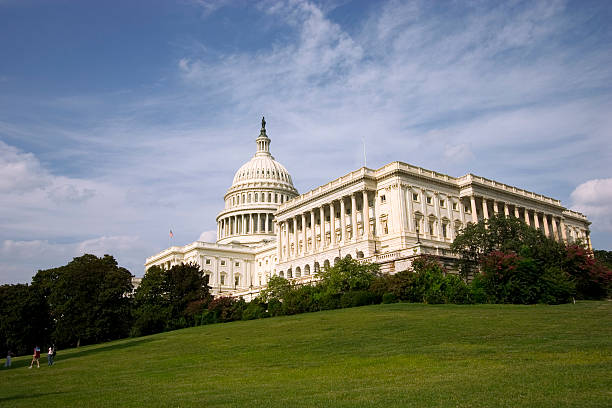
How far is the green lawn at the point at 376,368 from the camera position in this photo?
47.6ft

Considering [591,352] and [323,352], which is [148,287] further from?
[591,352]

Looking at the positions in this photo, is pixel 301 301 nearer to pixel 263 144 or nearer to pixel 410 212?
pixel 410 212

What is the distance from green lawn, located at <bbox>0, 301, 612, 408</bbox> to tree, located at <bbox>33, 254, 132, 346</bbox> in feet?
99.8

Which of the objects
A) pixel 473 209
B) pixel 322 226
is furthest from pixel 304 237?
pixel 473 209

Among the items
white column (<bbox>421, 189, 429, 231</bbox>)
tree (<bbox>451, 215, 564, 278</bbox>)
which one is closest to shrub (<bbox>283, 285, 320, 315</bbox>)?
tree (<bbox>451, 215, 564, 278</bbox>)

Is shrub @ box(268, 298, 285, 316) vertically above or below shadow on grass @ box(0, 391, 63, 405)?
above

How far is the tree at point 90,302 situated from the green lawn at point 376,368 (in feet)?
99.8

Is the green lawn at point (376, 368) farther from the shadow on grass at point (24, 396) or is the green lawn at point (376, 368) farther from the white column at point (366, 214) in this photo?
the white column at point (366, 214)

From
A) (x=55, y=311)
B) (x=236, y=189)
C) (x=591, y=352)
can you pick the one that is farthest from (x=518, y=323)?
(x=236, y=189)

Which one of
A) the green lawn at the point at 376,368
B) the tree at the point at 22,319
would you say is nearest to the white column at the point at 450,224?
the green lawn at the point at 376,368

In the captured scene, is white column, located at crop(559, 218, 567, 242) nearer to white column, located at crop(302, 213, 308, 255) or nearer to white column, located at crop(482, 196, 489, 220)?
white column, located at crop(482, 196, 489, 220)

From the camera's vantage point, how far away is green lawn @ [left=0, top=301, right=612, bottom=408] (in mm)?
14516

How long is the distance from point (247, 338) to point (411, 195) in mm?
48273

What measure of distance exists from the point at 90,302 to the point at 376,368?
5318cm
